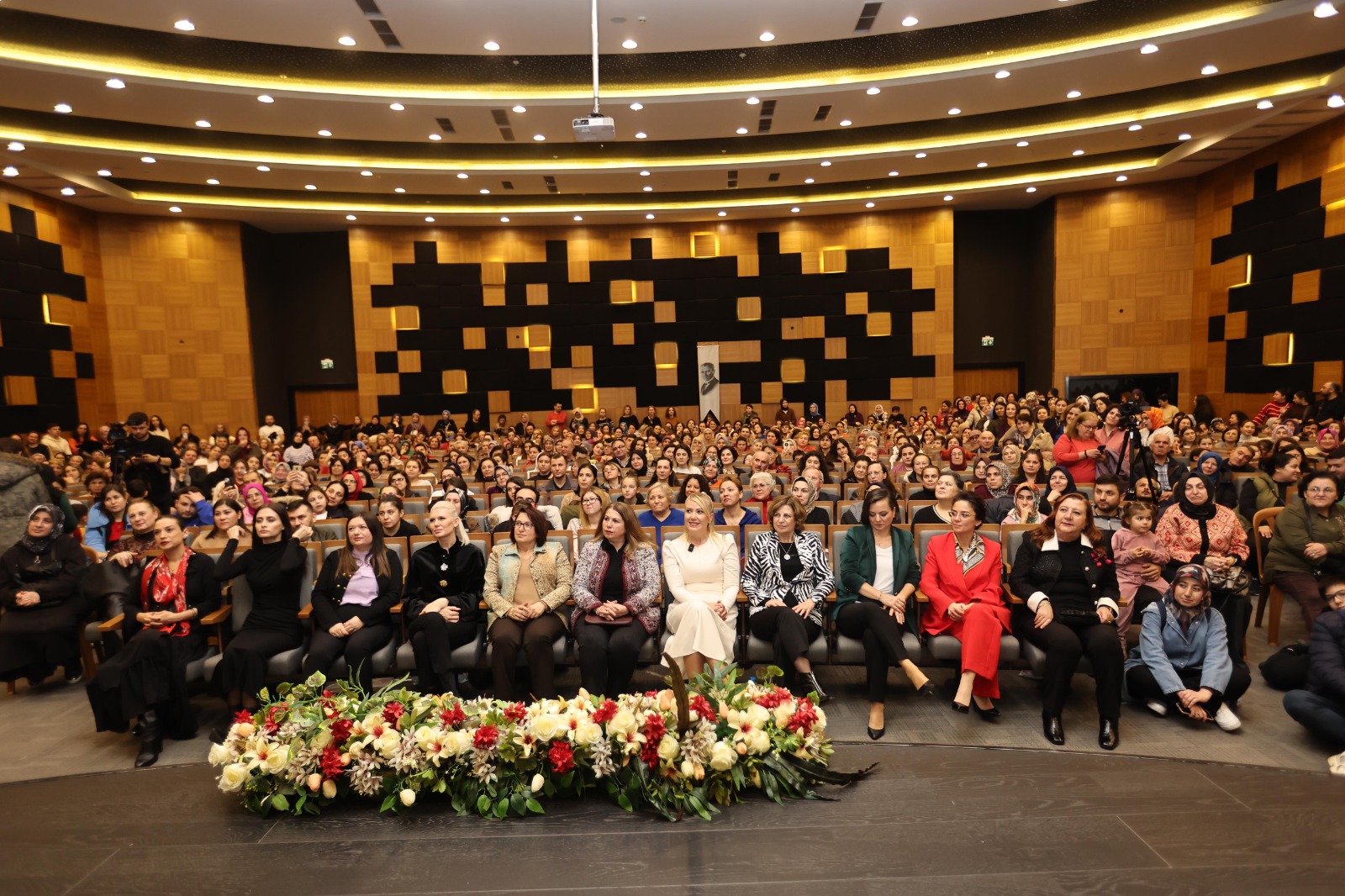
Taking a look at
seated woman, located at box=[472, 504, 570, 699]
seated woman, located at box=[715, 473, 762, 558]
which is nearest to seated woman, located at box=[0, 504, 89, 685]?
seated woman, located at box=[472, 504, 570, 699]

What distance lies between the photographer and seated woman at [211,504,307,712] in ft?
11.5

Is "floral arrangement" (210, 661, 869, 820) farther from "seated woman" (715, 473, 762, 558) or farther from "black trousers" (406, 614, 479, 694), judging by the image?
"seated woman" (715, 473, 762, 558)

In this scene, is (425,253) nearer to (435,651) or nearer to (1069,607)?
(435,651)

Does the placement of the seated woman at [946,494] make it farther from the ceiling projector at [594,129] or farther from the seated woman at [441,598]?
the ceiling projector at [594,129]

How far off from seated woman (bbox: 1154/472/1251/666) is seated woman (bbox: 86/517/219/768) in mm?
4866

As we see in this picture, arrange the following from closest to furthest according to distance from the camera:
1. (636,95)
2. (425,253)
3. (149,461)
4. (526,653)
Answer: (526,653) < (149,461) < (636,95) < (425,253)

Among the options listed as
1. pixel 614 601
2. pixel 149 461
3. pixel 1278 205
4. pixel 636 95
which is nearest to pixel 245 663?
pixel 614 601

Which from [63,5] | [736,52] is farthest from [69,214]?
[736,52]

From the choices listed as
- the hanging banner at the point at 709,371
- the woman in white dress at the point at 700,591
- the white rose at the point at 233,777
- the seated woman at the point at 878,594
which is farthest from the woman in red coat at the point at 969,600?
the hanging banner at the point at 709,371

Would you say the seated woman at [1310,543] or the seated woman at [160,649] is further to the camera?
the seated woman at [1310,543]

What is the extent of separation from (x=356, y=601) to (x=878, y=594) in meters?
2.57

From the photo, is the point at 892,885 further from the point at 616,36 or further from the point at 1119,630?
the point at 616,36

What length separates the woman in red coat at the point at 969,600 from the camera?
3.48 m

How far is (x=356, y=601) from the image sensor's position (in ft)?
12.5
